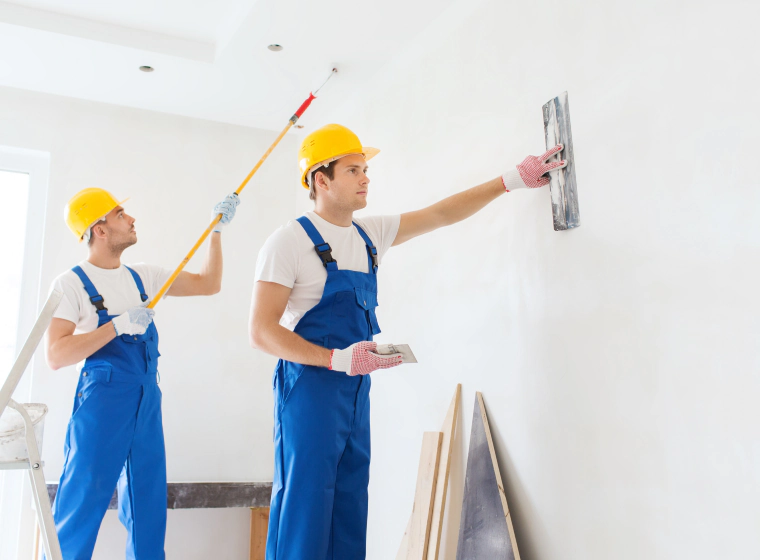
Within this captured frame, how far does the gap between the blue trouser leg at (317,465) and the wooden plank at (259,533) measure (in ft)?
5.75

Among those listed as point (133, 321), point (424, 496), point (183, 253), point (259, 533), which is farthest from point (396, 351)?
point (183, 253)

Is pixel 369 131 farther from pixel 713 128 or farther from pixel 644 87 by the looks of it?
pixel 713 128

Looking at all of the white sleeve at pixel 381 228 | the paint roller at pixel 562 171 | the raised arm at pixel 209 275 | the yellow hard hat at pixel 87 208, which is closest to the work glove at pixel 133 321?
the raised arm at pixel 209 275

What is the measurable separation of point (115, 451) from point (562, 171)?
198cm

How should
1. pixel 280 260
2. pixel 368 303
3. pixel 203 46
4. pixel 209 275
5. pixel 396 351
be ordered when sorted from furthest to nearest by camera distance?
pixel 203 46 → pixel 209 275 → pixel 368 303 → pixel 280 260 → pixel 396 351

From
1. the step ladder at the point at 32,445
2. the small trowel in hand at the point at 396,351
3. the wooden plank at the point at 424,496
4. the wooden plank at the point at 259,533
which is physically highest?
the small trowel in hand at the point at 396,351

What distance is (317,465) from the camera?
177 centimetres

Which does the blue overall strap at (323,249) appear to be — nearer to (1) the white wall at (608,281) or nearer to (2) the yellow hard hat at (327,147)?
(2) the yellow hard hat at (327,147)

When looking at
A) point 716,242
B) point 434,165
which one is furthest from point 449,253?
point 716,242

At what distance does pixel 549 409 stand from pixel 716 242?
0.74 meters

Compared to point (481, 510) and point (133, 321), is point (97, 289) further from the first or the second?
point (481, 510)

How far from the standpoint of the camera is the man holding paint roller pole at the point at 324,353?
1760 mm

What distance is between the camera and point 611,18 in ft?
5.56

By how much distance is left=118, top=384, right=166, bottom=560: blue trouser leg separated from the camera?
2.44m
